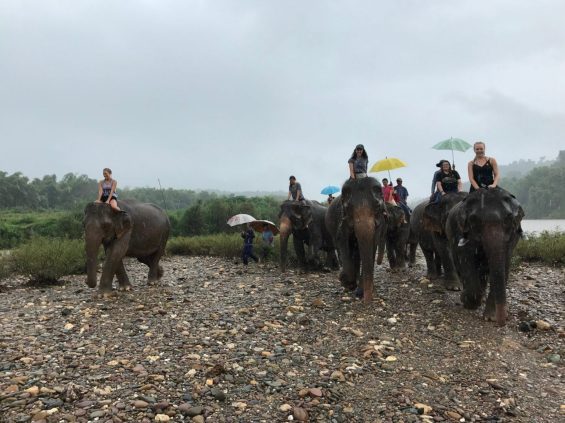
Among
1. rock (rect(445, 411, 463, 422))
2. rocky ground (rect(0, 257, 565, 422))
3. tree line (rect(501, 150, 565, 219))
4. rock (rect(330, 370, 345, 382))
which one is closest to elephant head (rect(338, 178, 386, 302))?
rocky ground (rect(0, 257, 565, 422))

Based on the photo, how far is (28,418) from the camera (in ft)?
16.0

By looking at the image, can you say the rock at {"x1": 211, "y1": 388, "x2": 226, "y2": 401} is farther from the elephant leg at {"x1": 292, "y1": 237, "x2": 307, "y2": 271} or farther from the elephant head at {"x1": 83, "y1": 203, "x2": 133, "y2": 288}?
the elephant leg at {"x1": 292, "y1": 237, "x2": 307, "y2": 271}

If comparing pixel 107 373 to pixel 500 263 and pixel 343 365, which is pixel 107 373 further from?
pixel 500 263

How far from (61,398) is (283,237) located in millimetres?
9701

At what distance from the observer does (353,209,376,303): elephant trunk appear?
29.7ft

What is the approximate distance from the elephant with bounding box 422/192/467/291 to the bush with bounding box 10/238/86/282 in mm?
10954

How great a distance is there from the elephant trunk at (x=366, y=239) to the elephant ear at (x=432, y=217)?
256 cm

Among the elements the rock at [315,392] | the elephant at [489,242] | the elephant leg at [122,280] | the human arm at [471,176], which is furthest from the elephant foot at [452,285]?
the elephant leg at [122,280]

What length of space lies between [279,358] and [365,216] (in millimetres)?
3599

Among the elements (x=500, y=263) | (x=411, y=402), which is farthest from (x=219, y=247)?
(x=411, y=402)

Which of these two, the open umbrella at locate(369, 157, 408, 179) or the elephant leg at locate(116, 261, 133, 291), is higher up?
the open umbrella at locate(369, 157, 408, 179)

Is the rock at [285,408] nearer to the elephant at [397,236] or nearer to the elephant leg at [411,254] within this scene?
the elephant at [397,236]

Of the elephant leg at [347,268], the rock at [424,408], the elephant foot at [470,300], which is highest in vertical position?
the elephant leg at [347,268]

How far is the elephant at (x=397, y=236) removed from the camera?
1375cm
